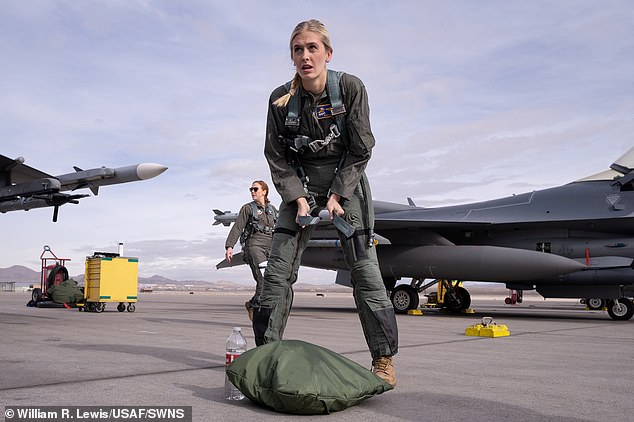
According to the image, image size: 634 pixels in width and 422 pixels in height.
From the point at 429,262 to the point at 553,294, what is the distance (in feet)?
9.84

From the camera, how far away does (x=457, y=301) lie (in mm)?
15656

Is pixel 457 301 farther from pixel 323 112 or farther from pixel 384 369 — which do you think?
pixel 323 112

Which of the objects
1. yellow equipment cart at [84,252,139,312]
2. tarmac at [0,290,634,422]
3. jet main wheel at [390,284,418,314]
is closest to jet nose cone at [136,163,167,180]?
yellow equipment cart at [84,252,139,312]

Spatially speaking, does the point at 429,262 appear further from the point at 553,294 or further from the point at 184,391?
the point at 184,391

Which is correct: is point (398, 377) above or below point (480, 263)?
below

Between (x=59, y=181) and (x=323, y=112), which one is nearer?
(x=323, y=112)

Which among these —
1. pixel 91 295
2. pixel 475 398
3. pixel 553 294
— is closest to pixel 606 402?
pixel 475 398

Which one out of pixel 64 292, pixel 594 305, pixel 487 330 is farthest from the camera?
pixel 594 305

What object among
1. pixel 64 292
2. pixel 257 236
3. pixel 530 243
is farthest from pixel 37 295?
pixel 530 243

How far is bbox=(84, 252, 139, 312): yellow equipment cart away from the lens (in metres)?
13.2

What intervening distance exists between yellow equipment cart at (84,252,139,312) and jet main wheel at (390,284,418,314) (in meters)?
6.53

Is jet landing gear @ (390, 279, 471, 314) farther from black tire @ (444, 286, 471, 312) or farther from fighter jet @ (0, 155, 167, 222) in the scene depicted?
fighter jet @ (0, 155, 167, 222)

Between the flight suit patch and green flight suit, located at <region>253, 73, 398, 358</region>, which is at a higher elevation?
the flight suit patch

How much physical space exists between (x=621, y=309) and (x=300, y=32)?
11446 mm
